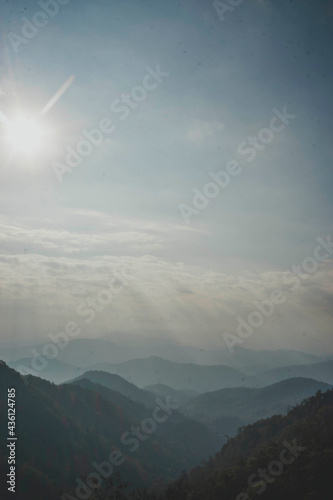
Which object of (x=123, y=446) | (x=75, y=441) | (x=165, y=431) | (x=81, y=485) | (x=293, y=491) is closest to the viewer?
(x=293, y=491)

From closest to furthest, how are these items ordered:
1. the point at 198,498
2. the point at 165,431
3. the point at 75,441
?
1. the point at 198,498
2. the point at 75,441
3. the point at 165,431

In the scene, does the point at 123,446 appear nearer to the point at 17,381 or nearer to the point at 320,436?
the point at 17,381

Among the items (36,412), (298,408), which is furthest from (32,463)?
(298,408)

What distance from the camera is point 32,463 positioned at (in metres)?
79.8

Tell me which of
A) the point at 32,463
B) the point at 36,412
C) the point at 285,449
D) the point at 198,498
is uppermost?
the point at 36,412

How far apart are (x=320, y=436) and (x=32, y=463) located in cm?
7507

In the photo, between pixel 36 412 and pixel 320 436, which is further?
pixel 36 412

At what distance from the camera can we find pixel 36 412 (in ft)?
335

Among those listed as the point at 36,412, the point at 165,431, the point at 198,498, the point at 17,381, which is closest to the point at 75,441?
the point at 36,412

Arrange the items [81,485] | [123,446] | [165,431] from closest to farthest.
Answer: [81,485], [123,446], [165,431]

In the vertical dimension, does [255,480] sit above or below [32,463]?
below

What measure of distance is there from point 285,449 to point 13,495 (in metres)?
63.2

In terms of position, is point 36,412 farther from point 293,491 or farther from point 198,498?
point 293,491

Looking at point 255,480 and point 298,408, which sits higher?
point 298,408
